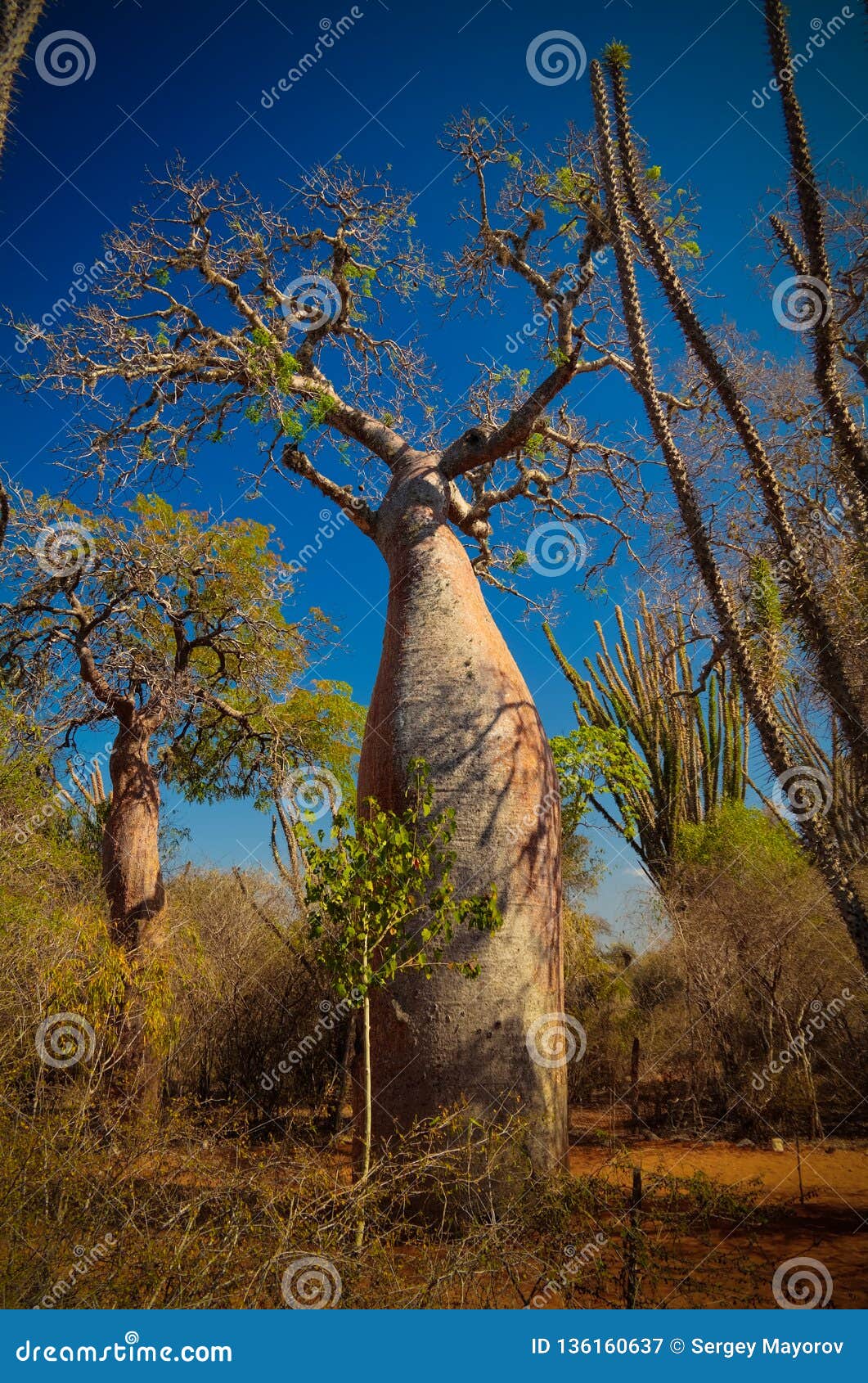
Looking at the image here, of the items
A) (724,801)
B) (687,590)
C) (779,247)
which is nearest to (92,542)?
(687,590)

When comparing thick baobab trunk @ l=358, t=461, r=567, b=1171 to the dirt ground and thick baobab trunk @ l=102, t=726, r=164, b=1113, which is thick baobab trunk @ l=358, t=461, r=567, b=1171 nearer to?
the dirt ground

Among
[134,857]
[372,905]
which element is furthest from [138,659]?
[372,905]

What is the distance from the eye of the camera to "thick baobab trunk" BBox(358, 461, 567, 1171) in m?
3.63

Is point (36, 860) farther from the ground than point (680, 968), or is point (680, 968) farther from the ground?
point (680, 968)

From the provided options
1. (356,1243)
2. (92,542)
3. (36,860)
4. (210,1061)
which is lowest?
(210,1061)

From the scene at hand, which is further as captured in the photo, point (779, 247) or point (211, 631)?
point (211, 631)

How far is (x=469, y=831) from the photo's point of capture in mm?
4016

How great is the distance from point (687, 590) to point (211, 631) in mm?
Answer: 4500

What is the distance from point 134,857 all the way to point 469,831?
384 centimetres

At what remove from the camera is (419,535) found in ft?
16.8

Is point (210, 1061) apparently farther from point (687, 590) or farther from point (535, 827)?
point (687, 590)

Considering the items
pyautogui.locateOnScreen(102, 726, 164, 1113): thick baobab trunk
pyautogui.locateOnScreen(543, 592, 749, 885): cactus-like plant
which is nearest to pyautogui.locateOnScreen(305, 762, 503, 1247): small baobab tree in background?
pyautogui.locateOnScreen(102, 726, 164, 1113): thick baobab trunk

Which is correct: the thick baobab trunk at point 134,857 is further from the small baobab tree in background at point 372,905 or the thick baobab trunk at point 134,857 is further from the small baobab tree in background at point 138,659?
the small baobab tree in background at point 372,905

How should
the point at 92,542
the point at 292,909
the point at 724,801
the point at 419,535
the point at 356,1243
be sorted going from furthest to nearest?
1. the point at 724,801
2. the point at 292,909
3. the point at 92,542
4. the point at 419,535
5. the point at 356,1243
